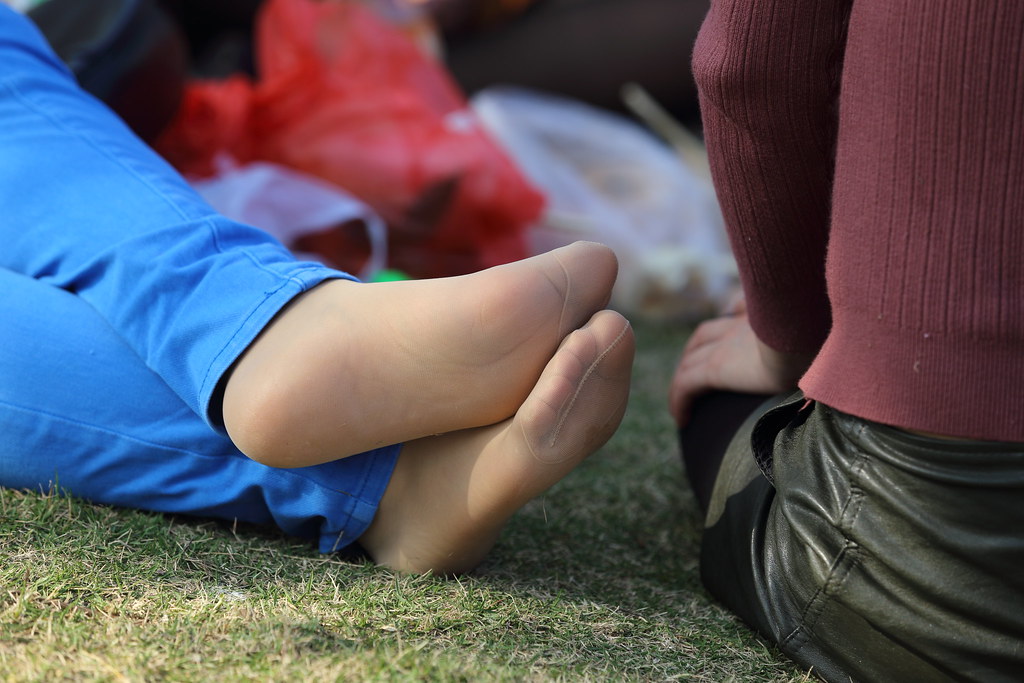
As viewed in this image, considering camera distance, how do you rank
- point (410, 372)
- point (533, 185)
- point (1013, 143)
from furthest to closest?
point (533, 185) → point (410, 372) → point (1013, 143)

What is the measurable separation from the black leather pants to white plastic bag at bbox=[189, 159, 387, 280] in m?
0.97

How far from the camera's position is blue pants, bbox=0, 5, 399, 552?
738mm

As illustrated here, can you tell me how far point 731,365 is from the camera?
0.95 metres

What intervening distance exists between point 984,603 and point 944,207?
250mm

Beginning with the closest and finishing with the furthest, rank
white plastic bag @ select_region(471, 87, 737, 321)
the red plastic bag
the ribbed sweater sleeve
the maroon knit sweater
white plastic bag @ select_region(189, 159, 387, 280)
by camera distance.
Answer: the maroon knit sweater → the ribbed sweater sleeve → white plastic bag @ select_region(189, 159, 387, 280) → the red plastic bag → white plastic bag @ select_region(471, 87, 737, 321)

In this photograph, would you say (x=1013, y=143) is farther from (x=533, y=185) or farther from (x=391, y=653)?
(x=533, y=185)

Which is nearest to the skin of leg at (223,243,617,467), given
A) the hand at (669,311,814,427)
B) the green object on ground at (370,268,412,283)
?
the hand at (669,311,814,427)

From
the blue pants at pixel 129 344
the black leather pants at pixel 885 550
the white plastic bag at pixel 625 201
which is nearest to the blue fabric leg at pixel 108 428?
the blue pants at pixel 129 344

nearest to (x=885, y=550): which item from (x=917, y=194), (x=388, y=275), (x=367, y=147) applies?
(x=917, y=194)

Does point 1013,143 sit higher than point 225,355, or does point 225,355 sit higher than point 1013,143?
point 1013,143

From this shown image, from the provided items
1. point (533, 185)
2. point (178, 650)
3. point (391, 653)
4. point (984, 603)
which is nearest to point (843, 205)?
point (984, 603)

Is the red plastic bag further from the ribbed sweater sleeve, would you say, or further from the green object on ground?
the ribbed sweater sleeve

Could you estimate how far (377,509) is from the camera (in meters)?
0.79

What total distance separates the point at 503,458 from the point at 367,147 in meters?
1.09
